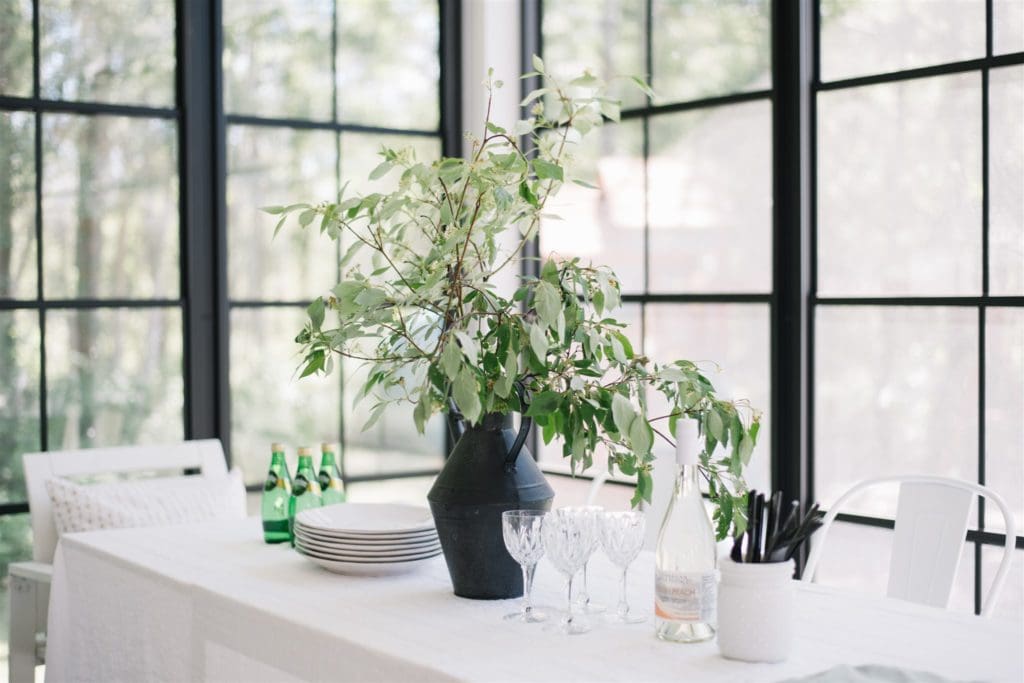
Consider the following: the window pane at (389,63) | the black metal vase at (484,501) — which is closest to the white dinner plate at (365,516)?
the black metal vase at (484,501)

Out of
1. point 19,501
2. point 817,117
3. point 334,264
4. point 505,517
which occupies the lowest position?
point 19,501

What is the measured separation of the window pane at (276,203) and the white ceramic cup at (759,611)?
2800mm

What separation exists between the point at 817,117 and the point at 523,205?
6.18 ft

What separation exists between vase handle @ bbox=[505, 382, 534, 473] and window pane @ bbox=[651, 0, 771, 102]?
2064 millimetres

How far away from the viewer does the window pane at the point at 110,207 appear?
3.77 m

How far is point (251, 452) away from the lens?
4.15 m

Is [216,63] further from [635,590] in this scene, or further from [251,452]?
[635,590]

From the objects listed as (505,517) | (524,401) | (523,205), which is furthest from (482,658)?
(523,205)

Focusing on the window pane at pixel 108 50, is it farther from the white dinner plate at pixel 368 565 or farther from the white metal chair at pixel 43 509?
the white dinner plate at pixel 368 565

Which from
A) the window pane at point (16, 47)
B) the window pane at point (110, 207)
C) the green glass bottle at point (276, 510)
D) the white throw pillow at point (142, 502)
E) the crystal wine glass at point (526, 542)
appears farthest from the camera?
the window pane at point (110, 207)

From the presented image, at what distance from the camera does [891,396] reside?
11.3 ft

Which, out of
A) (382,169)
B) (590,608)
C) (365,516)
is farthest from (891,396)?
(382,169)

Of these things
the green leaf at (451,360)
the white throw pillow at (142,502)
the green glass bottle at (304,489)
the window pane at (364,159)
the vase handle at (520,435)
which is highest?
the window pane at (364,159)

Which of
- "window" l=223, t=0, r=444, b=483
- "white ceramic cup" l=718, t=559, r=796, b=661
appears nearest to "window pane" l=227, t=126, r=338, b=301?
"window" l=223, t=0, r=444, b=483
